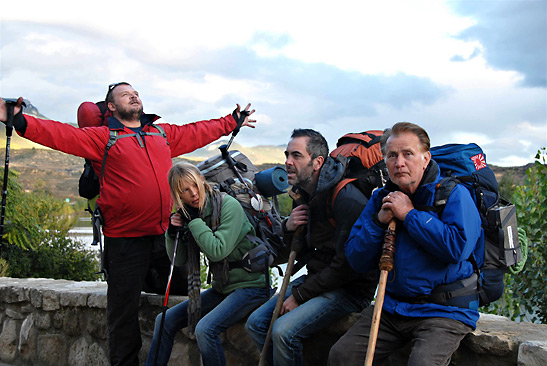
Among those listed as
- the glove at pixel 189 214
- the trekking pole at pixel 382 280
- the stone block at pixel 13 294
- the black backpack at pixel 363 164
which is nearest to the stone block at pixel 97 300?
the stone block at pixel 13 294

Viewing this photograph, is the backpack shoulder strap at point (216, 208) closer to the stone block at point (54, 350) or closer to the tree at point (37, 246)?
the stone block at point (54, 350)

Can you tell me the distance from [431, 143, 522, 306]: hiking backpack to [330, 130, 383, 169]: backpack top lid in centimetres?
44

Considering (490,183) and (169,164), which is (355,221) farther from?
(169,164)

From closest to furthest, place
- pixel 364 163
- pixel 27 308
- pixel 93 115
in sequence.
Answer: pixel 364 163 → pixel 93 115 → pixel 27 308

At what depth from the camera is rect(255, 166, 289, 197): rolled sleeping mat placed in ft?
12.2

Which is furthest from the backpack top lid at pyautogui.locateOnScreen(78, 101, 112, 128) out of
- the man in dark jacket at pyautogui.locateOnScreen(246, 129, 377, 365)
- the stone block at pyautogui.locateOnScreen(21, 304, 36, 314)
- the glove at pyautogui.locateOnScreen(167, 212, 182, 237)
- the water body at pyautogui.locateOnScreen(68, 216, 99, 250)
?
the stone block at pyautogui.locateOnScreen(21, 304, 36, 314)

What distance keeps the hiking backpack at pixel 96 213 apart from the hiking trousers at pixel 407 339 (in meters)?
1.75

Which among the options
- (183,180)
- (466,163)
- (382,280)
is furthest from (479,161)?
(183,180)

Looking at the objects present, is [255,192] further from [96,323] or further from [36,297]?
[36,297]

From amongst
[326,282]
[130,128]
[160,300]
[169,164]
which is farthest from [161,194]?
[326,282]

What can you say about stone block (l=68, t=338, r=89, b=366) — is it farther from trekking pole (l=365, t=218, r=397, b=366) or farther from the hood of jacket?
the hood of jacket

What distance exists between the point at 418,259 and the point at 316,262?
75 centimetres

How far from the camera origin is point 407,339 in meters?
2.54

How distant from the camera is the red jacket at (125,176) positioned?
3707mm
